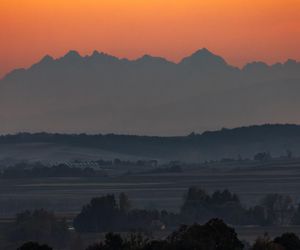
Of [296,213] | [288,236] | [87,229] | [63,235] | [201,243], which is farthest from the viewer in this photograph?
[296,213]

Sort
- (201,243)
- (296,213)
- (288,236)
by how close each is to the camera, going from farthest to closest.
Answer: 1. (296,213)
2. (288,236)
3. (201,243)

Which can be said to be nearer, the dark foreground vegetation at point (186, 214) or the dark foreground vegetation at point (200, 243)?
the dark foreground vegetation at point (200, 243)

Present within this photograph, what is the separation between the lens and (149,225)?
493 feet

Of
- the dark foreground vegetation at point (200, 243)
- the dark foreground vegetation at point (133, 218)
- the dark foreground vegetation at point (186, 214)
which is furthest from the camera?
the dark foreground vegetation at point (186, 214)

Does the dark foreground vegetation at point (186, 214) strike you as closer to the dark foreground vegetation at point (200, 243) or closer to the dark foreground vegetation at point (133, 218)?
the dark foreground vegetation at point (133, 218)

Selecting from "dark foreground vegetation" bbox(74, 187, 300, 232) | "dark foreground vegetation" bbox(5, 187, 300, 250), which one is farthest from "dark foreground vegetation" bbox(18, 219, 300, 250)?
"dark foreground vegetation" bbox(74, 187, 300, 232)

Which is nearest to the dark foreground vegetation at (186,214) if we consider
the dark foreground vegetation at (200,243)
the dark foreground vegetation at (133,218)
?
the dark foreground vegetation at (133,218)

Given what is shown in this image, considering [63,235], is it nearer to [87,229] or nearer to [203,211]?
[87,229]

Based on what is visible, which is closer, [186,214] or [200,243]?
[200,243]

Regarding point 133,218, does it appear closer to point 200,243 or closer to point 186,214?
point 186,214

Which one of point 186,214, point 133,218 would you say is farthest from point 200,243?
point 186,214

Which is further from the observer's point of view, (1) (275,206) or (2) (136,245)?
(1) (275,206)

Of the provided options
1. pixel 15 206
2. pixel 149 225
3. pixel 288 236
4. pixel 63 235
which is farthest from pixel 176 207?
pixel 288 236

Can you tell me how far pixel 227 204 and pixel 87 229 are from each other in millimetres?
21826
